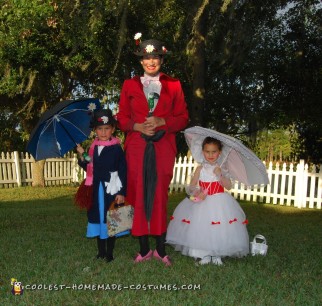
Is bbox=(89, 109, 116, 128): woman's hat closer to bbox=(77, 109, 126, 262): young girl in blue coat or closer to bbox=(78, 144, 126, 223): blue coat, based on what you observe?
bbox=(77, 109, 126, 262): young girl in blue coat

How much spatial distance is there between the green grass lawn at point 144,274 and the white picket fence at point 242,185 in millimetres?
2286

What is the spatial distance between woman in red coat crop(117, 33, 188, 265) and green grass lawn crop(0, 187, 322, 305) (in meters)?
0.42

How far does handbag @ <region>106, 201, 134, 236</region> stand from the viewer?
5.20 m

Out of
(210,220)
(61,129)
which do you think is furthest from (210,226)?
(61,129)

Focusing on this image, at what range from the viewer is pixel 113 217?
205 inches

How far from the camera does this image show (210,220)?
538 centimetres

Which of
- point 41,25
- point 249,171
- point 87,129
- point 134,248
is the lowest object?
point 134,248

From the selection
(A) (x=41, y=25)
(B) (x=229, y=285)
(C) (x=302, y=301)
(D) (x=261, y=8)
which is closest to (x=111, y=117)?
(B) (x=229, y=285)

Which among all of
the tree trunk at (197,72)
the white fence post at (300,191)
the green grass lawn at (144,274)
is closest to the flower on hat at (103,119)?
the green grass lawn at (144,274)

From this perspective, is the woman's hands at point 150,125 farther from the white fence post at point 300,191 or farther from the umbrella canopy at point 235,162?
the white fence post at point 300,191

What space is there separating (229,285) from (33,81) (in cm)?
1280

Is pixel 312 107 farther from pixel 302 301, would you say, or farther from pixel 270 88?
pixel 302 301

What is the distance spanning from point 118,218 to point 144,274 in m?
0.70

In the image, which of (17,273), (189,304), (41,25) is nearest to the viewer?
(189,304)
